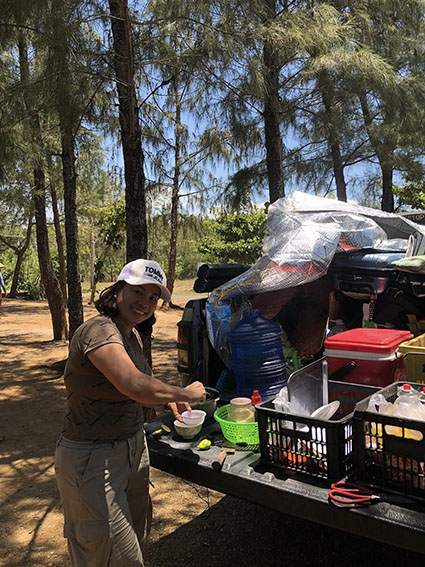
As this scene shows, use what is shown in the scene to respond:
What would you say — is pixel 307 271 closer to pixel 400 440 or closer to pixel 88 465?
pixel 400 440

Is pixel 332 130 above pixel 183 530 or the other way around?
above

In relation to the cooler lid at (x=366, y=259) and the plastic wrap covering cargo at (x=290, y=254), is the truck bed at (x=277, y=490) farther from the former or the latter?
the cooler lid at (x=366, y=259)

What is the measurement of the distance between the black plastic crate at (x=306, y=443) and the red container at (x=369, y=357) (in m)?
0.64

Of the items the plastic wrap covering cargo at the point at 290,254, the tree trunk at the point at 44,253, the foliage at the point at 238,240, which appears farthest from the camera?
the foliage at the point at 238,240

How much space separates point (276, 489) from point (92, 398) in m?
0.89

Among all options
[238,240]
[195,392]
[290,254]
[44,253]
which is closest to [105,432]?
[195,392]

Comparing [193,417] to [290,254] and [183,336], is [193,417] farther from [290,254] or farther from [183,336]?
[290,254]

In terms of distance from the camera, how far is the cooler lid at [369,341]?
2840 mm

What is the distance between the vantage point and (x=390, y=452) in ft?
6.64

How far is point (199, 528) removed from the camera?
3.24 meters

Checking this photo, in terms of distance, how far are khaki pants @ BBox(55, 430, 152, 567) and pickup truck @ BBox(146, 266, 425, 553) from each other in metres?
0.47

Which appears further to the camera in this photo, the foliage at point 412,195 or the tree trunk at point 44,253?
the foliage at point 412,195

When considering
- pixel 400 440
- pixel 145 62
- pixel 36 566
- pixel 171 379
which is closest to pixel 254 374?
pixel 400 440

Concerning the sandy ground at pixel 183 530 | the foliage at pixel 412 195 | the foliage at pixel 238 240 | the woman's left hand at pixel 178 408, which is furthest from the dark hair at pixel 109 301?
the foliage at pixel 238 240
